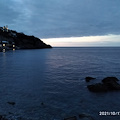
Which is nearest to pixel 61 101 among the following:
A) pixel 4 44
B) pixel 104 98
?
pixel 104 98

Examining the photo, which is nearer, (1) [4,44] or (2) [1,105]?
(2) [1,105]

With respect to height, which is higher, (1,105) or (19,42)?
(19,42)

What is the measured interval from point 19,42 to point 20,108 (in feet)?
662

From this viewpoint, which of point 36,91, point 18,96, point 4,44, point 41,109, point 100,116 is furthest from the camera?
point 4,44

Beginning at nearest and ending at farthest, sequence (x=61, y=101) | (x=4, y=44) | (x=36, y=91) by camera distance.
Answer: (x=61, y=101)
(x=36, y=91)
(x=4, y=44)

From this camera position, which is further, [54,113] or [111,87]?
[111,87]

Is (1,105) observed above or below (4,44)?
below

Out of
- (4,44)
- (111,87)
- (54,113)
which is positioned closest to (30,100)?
(54,113)

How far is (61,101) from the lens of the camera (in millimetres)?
12906

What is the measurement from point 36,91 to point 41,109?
4.87 meters

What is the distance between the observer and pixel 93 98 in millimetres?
13656

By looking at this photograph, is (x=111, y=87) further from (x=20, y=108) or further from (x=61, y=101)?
(x=20, y=108)

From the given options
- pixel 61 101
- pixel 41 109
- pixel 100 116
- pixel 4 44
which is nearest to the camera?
pixel 100 116

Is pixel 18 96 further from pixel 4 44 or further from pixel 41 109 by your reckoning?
pixel 4 44
